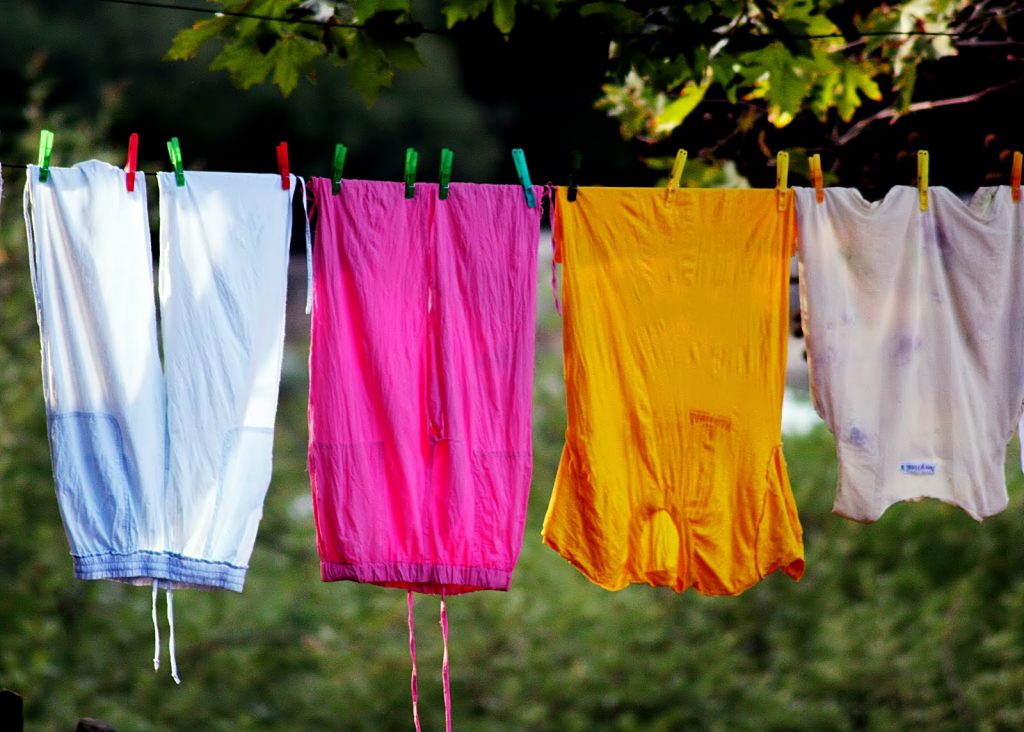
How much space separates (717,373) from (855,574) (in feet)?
16.8

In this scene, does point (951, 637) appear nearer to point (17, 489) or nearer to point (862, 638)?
point (862, 638)

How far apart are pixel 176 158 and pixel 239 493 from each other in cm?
70

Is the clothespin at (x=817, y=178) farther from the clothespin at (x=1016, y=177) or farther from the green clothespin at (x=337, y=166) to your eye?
the green clothespin at (x=337, y=166)

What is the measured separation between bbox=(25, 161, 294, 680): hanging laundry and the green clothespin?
10 centimetres

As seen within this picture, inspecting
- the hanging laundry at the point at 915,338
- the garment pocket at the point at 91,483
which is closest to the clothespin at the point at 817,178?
the hanging laundry at the point at 915,338

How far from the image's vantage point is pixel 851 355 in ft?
10.5

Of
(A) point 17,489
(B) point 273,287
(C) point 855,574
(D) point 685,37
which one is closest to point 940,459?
(D) point 685,37

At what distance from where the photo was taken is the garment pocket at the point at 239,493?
3.02 meters

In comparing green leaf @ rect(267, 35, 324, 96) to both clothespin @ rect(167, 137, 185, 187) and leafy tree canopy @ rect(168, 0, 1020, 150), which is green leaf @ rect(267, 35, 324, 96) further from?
clothespin @ rect(167, 137, 185, 187)

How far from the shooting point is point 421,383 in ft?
10.2

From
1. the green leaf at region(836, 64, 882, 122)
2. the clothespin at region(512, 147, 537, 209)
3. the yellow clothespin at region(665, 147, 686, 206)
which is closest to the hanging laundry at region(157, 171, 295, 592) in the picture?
the clothespin at region(512, 147, 537, 209)

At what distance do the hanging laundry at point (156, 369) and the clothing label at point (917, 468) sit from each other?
1.40 metres

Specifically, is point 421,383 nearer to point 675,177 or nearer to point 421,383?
point 421,383

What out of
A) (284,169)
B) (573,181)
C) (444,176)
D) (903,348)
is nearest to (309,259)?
(284,169)
